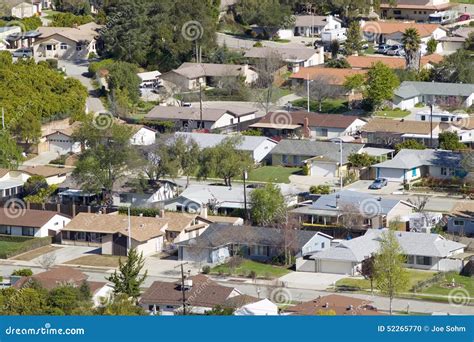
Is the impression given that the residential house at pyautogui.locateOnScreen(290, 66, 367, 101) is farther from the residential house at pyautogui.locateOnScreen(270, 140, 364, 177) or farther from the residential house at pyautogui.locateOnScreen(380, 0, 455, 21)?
the residential house at pyautogui.locateOnScreen(380, 0, 455, 21)

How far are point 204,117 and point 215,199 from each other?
10619 millimetres

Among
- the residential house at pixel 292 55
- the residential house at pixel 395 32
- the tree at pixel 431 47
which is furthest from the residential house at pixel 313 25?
the tree at pixel 431 47

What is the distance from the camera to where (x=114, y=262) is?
29344mm

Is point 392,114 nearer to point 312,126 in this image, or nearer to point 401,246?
point 312,126

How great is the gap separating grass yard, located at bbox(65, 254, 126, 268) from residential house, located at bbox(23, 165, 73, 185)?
667 cm

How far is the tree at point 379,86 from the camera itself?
44.9 metres

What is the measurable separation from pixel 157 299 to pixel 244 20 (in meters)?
36.9

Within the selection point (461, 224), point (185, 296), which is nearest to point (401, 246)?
point (461, 224)

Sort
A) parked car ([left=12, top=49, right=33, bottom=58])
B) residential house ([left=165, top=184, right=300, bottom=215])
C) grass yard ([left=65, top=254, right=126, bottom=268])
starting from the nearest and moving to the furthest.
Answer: grass yard ([left=65, top=254, right=126, bottom=268])
residential house ([left=165, top=184, right=300, bottom=215])
parked car ([left=12, top=49, right=33, bottom=58])

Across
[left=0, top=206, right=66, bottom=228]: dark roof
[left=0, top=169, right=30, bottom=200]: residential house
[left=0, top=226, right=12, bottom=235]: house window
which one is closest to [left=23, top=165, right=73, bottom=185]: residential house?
[left=0, top=169, right=30, bottom=200]: residential house

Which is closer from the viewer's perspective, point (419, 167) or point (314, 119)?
point (419, 167)

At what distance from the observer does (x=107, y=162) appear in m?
34.1

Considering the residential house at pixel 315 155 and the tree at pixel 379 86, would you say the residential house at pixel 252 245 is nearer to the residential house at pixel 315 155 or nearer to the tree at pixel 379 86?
the residential house at pixel 315 155

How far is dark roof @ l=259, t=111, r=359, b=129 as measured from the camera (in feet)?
140
